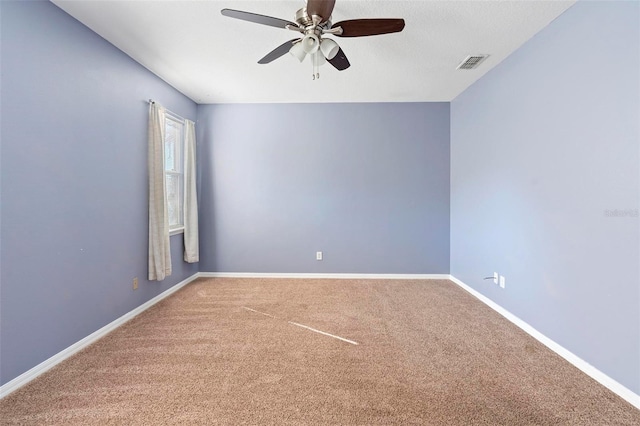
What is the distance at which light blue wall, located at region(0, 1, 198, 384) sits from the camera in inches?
63.2

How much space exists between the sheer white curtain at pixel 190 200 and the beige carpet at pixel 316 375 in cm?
99

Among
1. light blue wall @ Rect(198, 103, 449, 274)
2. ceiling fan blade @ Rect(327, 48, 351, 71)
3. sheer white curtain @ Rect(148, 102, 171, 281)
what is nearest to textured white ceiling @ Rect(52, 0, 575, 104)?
ceiling fan blade @ Rect(327, 48, 351, 71)

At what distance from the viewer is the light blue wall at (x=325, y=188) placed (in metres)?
3.81

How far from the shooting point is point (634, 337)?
59.7 inches

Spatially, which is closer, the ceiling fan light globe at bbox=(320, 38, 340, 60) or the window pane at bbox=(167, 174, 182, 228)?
the ceiling fan light globe at bbox=(320, 38, 340, 60)

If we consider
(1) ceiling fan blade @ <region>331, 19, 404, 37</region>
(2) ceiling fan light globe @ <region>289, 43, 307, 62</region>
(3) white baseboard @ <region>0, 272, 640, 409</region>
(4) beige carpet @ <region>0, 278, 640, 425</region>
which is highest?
(1) ceiling fan blade @ <region>331, 19, 404, 37</region>

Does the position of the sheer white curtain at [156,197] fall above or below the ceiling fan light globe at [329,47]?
below

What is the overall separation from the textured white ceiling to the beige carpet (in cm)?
256

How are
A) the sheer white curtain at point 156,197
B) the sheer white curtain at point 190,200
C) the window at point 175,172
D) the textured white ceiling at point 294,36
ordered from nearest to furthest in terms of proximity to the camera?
the textured white ceiling at point 294,36, the sheer white curtain at point 156,197, the window at point 175,172, the sheer white curtain at point 190,200

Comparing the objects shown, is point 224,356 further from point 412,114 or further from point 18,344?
point 412,114

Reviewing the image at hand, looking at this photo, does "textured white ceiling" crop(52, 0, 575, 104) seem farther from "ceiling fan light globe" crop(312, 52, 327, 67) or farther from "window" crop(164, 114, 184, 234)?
"window" crop(164, 114, 184, 234)

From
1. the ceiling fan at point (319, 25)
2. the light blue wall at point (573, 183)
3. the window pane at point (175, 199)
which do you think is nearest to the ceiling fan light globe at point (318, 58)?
the ceiling fan at point (319, 25)

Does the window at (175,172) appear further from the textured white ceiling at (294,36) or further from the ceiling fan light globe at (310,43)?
the ceiling fan light globe at (310,43)

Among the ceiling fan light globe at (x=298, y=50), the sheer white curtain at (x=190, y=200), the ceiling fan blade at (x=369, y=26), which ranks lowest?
the sheer white curtain at (x=190, y=200)
